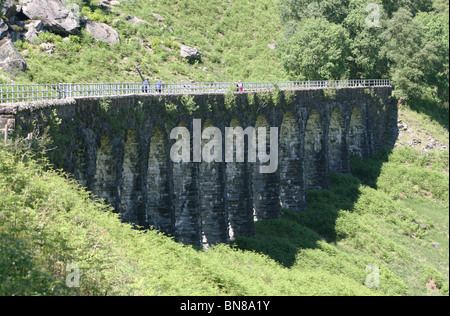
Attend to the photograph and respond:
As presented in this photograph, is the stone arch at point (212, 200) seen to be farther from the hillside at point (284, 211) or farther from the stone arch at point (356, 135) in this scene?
the stone arch at point (356, 135)

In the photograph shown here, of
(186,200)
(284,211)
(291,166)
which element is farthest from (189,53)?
(186,200)

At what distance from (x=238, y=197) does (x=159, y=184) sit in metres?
8.70

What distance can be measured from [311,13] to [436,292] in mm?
36600

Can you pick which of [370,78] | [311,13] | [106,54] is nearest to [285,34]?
[311,13]

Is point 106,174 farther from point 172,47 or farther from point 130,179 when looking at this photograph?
point 172,47

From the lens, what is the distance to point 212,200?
40.8 metres

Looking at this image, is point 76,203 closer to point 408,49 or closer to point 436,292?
point 436,292

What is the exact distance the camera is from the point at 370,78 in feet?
243

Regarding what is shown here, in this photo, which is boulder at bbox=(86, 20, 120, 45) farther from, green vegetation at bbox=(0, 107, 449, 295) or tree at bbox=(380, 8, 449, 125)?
tree at bbox=(380, 8, 449, 125)

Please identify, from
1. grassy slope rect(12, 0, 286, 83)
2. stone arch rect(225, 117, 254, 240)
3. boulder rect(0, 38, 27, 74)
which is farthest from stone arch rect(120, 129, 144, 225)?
boulder rect(0, 38, 27, 74)

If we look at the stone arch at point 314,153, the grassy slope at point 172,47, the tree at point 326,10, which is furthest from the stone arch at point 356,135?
the stone arch at point 314,153

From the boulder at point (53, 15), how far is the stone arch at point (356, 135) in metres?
27.3

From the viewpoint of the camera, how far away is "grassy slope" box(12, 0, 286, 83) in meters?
60.2

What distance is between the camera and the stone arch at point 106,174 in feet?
103
